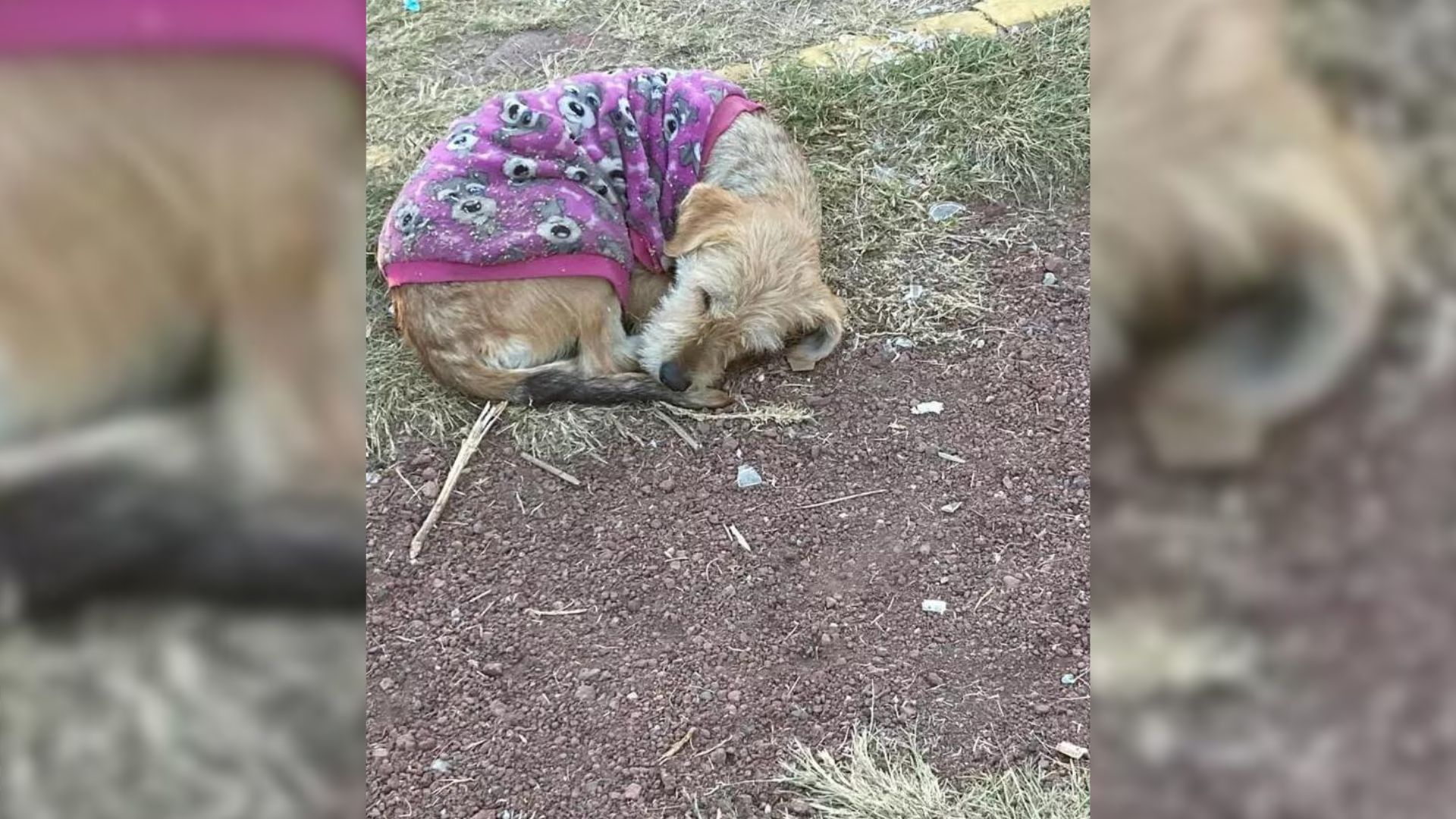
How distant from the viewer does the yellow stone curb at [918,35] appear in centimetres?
382

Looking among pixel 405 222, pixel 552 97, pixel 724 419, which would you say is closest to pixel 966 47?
pixel 552 97

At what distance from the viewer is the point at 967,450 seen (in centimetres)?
256

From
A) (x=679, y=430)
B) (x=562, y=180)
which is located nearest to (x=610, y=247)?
(x=562, y=180)

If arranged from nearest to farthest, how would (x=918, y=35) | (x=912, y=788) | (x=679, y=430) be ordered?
(x=912, y=788)
(x=679, y=430)
(x=918, y=35)

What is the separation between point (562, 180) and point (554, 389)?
61 centimetres

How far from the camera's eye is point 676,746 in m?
1.88
